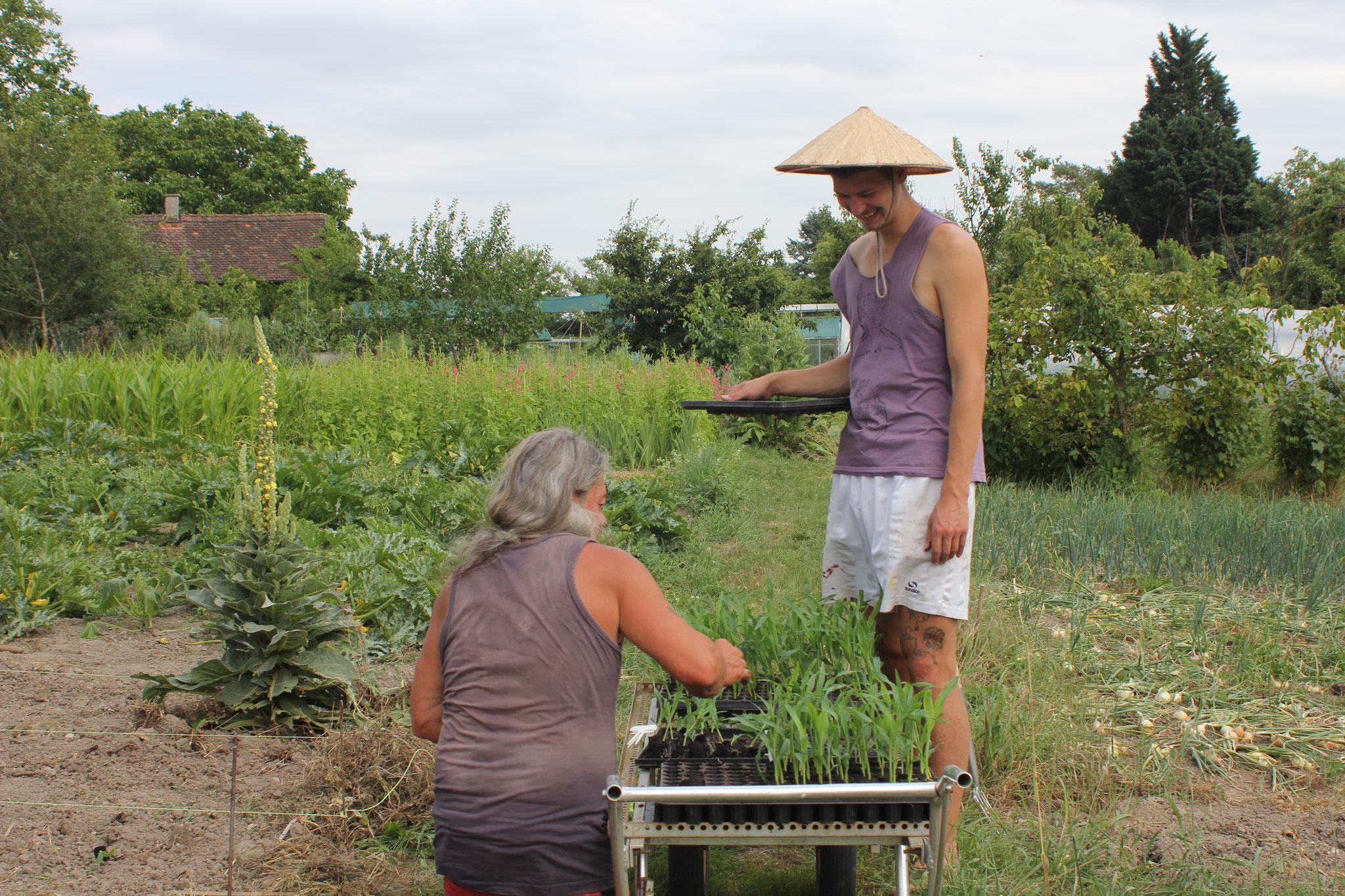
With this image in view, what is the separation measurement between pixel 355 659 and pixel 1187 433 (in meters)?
6.97

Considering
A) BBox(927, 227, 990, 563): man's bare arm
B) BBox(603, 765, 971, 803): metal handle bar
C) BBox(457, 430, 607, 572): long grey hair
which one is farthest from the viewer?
BBox(927, 227, 990, 563): man's bare arm

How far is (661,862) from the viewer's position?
8.89 feet

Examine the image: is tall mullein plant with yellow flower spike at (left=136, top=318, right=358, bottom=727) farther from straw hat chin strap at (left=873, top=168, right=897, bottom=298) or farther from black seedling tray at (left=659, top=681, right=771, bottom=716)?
straw hat chin strap at (left=873, top=168, right=897, bottom=298)

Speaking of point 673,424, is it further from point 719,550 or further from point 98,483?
point 98,483

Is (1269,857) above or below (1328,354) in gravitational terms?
below

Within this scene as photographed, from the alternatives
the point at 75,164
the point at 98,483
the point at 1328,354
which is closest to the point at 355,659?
the point at 98,483

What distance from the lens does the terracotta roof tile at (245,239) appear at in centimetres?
3491

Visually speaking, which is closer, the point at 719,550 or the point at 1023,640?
the point at 1023,640

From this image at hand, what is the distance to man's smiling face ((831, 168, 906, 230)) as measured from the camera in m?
2.42

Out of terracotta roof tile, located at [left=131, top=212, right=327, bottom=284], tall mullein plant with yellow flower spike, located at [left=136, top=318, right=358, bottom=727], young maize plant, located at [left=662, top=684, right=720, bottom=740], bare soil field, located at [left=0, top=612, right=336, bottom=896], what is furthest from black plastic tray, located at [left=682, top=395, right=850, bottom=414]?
terracotta roof tile, located at [left=131, top=212, right=327, bottom=284]

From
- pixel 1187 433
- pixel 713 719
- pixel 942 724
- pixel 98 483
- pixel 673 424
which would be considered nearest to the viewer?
pixel 713 719

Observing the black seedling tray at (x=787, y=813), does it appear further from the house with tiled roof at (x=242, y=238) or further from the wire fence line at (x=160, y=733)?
the house with tiled roof at (x=242, y=238)

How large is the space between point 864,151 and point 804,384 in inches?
31.1

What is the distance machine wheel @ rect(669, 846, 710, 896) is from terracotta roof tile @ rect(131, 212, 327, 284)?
114 feet
